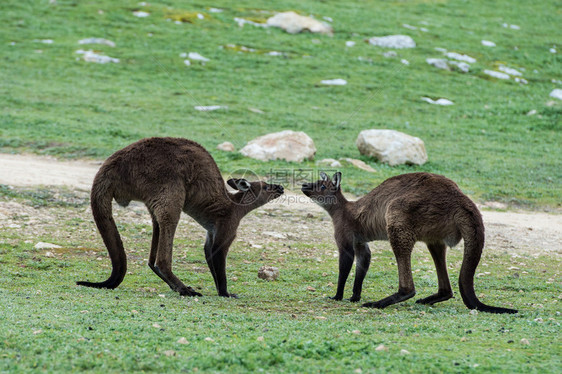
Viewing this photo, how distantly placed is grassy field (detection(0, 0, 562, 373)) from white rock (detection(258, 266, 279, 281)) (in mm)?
208

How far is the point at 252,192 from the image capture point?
9023 millimetres

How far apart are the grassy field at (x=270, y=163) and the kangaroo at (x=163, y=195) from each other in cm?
37

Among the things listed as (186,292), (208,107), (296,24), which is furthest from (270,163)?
(296,24)

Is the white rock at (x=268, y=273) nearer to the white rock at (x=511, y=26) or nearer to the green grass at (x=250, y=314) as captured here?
the green grass at (x=250, y=314)

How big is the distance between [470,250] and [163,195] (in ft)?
11.7

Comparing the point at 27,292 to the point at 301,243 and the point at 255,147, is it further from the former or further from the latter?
the point at 255,147

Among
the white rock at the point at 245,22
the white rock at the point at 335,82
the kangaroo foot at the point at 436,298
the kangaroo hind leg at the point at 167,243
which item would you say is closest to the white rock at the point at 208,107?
the white rock at the point at 335,82

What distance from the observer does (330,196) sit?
9117mm

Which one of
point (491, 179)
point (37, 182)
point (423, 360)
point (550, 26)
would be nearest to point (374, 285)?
point (423, 360)

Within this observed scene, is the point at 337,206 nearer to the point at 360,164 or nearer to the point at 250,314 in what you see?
the point at 250,314

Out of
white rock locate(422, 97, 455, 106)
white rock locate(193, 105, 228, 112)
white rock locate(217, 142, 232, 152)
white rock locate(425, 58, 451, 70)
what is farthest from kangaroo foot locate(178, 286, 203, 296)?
white rock locate(425, 58, 451, 70)

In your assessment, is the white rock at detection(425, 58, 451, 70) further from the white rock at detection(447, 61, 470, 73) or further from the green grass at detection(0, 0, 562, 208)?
the green grass at detection(0, 0, 562, 208)

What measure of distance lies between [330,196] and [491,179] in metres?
8.40

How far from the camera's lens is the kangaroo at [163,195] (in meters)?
7.63
